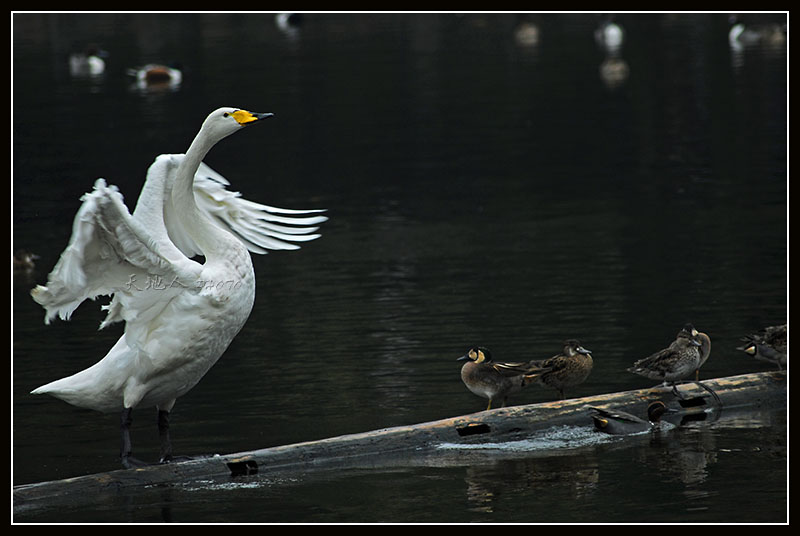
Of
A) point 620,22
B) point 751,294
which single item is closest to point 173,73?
point 620,22

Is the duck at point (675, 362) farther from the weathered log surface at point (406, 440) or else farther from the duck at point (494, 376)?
the duck at point (494, 376)

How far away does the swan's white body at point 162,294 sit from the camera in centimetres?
855

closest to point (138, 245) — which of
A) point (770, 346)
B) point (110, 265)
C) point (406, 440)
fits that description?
point (110, 265)

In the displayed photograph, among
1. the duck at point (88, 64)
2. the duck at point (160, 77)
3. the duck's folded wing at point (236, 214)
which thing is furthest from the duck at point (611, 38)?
the duck's folded wing at point (236, 214)

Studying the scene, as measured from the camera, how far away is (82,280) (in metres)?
8.31

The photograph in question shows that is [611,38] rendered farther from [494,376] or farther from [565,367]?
[494,376]

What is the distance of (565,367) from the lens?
10.7 metres

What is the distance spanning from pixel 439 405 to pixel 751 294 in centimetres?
489

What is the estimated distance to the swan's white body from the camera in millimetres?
8547

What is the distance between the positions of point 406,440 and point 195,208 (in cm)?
215

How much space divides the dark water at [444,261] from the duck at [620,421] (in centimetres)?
15

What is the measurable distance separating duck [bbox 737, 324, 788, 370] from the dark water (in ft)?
2.03

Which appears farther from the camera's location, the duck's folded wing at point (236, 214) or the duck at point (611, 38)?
the duck at point (611, 38)

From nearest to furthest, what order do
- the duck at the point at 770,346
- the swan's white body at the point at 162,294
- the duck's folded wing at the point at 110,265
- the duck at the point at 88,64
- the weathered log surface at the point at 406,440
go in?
the duck's folded wing at the point at 110,265, the swan's white body at the point at 162,294, the weathered log surface at the point at 406,440, the duck at the point at 770,346, the duck at the point at 88,64
